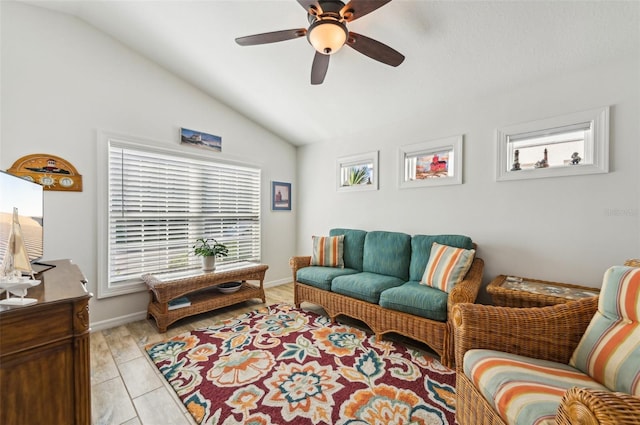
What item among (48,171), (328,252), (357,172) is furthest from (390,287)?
(48,171)

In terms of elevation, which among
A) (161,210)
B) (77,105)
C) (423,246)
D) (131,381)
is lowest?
(131,381)

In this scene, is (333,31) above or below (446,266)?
above

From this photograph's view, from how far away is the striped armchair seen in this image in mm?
940

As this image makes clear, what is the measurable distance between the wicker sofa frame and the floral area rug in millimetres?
141

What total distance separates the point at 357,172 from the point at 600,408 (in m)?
3.32

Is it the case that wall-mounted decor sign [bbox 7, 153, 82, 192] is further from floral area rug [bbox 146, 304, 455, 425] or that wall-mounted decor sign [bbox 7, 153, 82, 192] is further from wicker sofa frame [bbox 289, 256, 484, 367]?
wicker sofa frame [bbox 289, 256, 484, 367]

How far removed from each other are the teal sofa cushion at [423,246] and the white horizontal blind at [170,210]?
95.2 inches

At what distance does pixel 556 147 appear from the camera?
7.70 feet

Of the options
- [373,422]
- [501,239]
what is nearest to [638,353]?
[373,422]

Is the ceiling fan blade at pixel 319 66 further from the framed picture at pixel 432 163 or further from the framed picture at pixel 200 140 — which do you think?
the framed picture at pixel 200 140

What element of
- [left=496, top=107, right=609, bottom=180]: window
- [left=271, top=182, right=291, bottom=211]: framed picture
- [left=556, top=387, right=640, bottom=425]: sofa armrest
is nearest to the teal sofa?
[left=496, top=107, right=609, bottom=180]: window

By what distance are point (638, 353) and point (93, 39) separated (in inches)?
180

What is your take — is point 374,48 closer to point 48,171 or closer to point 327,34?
point 327,34

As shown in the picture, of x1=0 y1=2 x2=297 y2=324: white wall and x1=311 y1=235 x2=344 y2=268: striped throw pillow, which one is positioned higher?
x1=0 y1=2 x2=297 y2=324: white wall
